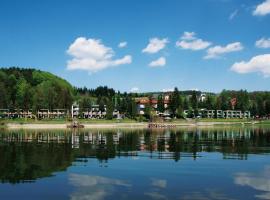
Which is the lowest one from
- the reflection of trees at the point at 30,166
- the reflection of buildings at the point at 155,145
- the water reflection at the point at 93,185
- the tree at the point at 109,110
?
the water reflection at the point at 93,185

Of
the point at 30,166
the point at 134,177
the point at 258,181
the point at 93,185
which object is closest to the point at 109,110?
the point at 30,166

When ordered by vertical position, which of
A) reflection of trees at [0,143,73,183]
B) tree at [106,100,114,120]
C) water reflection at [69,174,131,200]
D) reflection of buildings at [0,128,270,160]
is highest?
tree at [106,100,114,120]

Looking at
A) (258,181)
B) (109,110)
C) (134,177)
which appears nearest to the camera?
(258,181)

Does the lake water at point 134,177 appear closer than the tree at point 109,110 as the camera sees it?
Yes

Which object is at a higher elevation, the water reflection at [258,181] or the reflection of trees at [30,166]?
the reflection of trees at [30,166]

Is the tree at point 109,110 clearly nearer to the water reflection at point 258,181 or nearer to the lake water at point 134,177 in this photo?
the lake water at point 134,177

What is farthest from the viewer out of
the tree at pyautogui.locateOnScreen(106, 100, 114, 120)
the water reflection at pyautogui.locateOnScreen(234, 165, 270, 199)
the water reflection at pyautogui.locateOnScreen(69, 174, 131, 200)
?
the tree at pyautogui.locateOnScreen(106, 100, 114, 120)

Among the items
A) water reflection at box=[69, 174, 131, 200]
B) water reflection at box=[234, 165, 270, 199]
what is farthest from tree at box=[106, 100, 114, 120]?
water reflection at box=[69, 174, 131, 200]

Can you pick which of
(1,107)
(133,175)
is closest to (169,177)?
(133,175)

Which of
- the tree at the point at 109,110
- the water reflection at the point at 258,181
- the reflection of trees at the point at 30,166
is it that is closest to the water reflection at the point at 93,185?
the reflection of trees at the point at 30,166

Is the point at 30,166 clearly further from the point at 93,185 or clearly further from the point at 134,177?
the point at 93,185

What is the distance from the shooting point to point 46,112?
7672 inches

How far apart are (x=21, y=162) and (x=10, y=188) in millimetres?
13862

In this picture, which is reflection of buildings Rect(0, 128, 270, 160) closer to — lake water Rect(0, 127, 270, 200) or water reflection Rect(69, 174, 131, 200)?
lake water Rect(0, 127, 270, 200)
